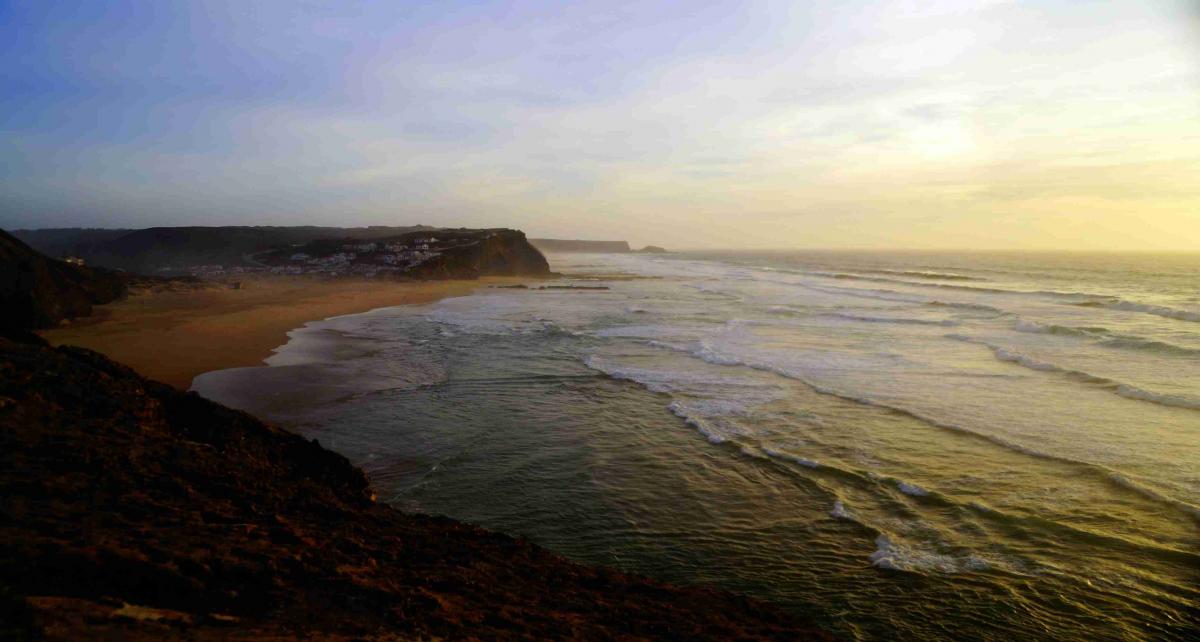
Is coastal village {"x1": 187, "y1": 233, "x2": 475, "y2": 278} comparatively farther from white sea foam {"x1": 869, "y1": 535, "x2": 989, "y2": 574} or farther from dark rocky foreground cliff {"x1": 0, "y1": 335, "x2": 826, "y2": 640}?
white sea foam {"x1": 869, "y1": 535, "x2": 989, "y2": 574}

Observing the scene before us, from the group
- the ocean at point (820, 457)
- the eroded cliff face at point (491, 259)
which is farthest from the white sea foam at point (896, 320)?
the eroded cliff face at point (491, 259)

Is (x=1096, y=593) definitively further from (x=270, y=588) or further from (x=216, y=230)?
(x=216, y=230)

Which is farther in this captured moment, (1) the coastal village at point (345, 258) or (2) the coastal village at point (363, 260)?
(2) the coastal village at point (363, 260)

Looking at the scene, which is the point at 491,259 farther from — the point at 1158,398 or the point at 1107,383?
the point at 1158,398

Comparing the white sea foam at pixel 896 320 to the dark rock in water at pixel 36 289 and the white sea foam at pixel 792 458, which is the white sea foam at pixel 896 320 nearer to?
the white sea foam at pixel 792 458

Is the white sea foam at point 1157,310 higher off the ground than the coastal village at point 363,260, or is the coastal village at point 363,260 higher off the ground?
the coastal village at point 363,260

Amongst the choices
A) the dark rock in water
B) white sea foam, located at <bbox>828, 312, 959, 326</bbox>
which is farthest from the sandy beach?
white sea foam, located at <bbox>828, 312, 959, 326</bbox>
